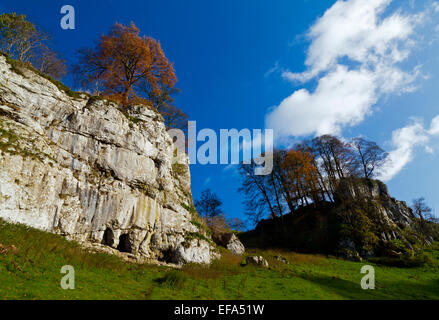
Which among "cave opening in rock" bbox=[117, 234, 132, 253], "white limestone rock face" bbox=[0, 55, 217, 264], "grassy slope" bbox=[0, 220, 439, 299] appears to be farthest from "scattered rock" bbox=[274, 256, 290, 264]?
"cave opening in rock" bbox=[117, 234, 132, 253]

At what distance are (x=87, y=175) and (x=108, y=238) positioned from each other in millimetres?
4683

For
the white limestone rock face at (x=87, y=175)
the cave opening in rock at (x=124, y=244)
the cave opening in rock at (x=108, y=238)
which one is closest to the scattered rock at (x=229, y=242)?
the white limestone rock face at (x=87, y=175)

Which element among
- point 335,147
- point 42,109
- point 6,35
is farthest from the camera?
point 335,147

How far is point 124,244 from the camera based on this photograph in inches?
627

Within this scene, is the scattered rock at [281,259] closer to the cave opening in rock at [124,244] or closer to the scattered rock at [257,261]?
the scattered rock at [257,261]

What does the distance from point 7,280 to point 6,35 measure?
2216cm

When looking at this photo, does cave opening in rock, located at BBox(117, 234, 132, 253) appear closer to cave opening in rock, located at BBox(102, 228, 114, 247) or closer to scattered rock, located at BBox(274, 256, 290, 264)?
cave opening in rock, located at BBox(102, 228, 114, 247)

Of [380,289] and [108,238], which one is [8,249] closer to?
[108,238]

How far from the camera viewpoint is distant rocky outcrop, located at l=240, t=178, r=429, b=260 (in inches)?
997

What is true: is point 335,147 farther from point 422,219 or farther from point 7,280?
point 7,280

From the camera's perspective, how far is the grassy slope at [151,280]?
25.4 ft

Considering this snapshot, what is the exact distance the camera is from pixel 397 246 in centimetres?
2384

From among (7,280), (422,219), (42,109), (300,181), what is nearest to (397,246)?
(422,219)
